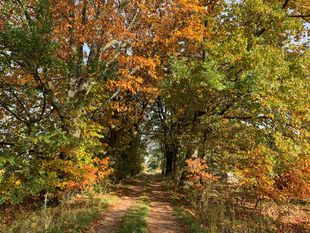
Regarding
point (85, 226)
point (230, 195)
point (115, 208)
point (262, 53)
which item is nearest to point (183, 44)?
point (262, 53)

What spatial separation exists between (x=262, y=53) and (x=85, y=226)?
9.73 meters

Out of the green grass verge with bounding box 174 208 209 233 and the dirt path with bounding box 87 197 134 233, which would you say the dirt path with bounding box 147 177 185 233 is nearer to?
the green grass verge with bounding box 174 208 209 233

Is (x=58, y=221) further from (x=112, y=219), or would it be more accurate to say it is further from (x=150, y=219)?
(x=150, y=219)

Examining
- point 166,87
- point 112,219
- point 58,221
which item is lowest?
point 112,219

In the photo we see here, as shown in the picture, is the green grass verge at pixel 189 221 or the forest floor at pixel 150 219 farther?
the forest floor at pixel 150 219

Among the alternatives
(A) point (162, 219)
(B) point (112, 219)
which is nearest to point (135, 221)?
(B) point (112, 219)

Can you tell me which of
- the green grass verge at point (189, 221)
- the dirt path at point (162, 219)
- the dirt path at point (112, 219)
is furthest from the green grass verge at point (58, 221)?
the green grass verge at point (189, 221)

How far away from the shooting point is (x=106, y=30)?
10859 mm

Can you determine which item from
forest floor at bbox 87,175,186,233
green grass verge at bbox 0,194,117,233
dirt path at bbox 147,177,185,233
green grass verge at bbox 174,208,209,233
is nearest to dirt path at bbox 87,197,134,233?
forest floor at bbox 87,175,186,233

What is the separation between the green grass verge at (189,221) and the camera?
8.13 meters

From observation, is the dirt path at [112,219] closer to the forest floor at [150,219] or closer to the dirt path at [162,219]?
the forest floor at [150,219]

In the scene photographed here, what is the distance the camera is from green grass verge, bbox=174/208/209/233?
26.7 feet

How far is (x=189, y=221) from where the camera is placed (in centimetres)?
925

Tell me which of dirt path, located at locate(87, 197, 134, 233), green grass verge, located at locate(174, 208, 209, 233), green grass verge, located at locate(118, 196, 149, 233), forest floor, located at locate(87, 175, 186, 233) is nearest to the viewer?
green grass verge, located at locate(118, 196, 149, 233)
